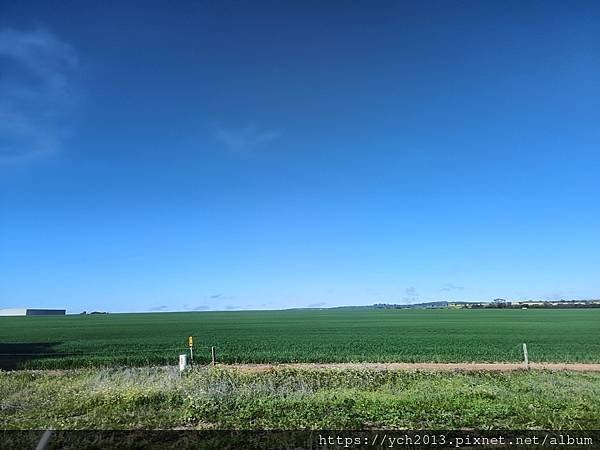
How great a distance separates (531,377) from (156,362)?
22.0m

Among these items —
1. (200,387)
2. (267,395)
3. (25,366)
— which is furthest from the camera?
(25,366)

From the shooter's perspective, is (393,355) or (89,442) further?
(393,355)

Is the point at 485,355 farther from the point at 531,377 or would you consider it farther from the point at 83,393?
the point at 83,393

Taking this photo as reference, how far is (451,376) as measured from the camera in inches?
811

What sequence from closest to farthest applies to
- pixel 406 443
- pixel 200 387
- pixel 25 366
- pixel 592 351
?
pixel 406 443 < pixel 200 387 < pixel 25 366 < pixel 592 351

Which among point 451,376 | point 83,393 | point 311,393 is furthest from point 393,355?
point 83,393

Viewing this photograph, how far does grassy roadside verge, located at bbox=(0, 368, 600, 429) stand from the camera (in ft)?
37.4

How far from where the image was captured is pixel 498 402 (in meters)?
13.5

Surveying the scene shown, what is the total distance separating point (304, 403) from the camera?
13.5 meters

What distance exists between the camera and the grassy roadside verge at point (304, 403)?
11406mm

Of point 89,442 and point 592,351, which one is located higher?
point 89,442

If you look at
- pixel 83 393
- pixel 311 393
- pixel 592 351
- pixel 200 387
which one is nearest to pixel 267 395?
pixel 311 393

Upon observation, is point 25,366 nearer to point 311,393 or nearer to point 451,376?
point 311,393

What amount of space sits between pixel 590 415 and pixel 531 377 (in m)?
9.05
